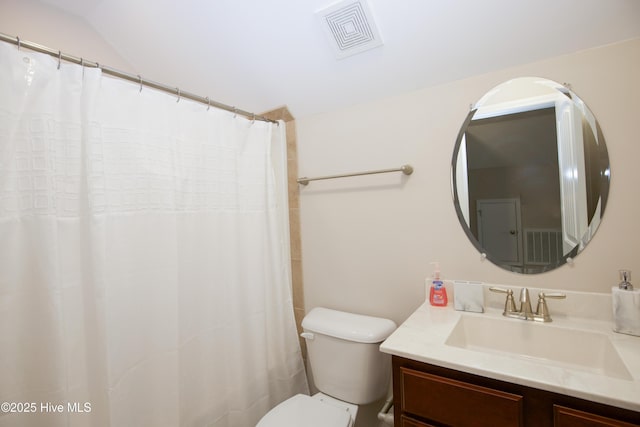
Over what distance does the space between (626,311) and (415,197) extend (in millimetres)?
836

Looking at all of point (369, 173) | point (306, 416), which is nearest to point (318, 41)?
point (369, 173)

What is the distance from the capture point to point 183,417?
1.30 meters

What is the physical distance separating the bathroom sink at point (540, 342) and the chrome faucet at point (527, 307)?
0.11 feet

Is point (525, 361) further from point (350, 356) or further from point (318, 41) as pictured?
point (318, 41)

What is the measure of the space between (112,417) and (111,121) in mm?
1062

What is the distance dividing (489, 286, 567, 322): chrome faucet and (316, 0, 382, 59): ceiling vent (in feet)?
3.99

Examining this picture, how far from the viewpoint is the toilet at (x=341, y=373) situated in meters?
1.32

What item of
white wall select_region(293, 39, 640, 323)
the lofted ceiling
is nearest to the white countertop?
white wall select_region(293, 39, 640, 323)

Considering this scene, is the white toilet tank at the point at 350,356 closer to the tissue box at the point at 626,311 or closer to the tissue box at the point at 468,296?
the tissue box at the point at 468,296

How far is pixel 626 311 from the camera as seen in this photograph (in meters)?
1.00

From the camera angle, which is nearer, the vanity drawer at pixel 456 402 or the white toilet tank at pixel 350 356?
the vanity drawer at pixel 456 402

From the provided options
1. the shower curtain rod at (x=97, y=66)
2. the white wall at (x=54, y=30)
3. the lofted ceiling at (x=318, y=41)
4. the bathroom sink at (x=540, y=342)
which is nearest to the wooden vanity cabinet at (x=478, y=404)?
the bathroom sink at (x=540, y=342)

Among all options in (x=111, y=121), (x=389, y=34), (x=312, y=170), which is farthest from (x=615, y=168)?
(x=111, y=121)

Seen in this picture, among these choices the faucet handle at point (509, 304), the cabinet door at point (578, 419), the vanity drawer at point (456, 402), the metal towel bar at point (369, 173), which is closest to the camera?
the cabinet door at point (578, 419)
